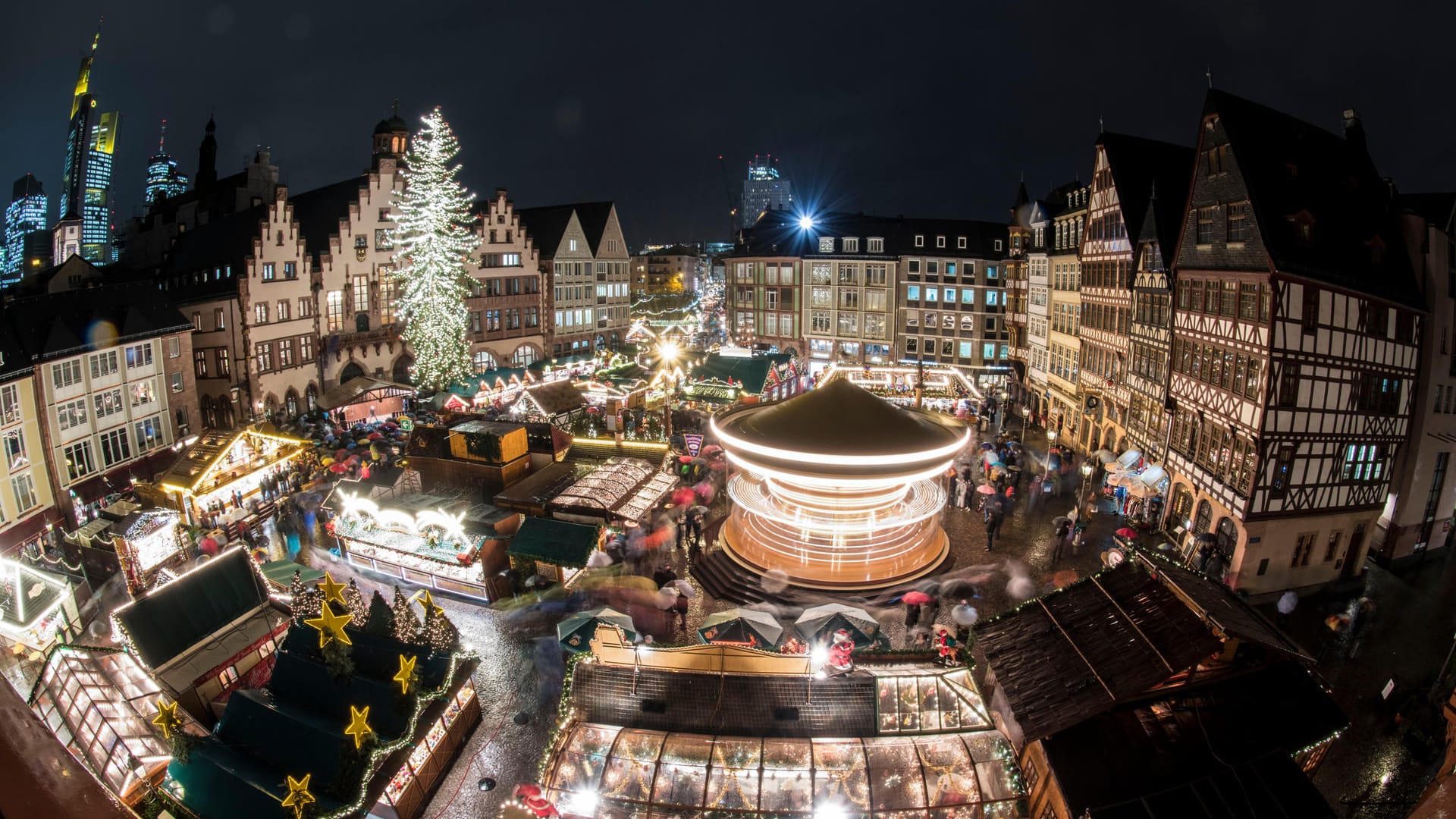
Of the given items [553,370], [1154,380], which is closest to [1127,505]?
[1154,380]

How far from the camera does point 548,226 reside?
178 ft

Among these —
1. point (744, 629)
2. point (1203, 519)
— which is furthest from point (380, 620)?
point (1203, 519)

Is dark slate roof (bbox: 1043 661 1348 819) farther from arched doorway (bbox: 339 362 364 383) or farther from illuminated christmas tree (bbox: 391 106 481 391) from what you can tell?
arched doorway (bbox: 339 362 364 383)

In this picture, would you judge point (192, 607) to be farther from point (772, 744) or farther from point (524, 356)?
point (524, 356)

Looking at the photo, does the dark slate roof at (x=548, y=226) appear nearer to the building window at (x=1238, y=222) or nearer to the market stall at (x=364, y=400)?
the market stall at (x=364, y=400)

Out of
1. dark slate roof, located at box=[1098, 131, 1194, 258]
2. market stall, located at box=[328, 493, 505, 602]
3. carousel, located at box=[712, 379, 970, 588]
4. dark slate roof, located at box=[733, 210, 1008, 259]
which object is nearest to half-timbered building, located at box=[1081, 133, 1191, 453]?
dark slate roof, located at box=[1098, 131, 1194, 258]

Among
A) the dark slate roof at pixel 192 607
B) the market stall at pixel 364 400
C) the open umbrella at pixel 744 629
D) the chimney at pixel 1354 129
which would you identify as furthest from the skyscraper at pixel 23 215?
the chimney at pixel 1354 129

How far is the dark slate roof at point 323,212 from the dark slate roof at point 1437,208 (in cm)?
4332

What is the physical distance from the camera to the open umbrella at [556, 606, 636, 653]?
51.3ft

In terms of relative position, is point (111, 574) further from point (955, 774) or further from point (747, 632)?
point (955, 774)

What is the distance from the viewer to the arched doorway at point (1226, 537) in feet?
65.0

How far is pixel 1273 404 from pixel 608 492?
674 inches

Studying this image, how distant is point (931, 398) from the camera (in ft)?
132

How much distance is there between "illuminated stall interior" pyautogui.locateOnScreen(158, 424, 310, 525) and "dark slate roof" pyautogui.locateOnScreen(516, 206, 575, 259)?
28923mm
